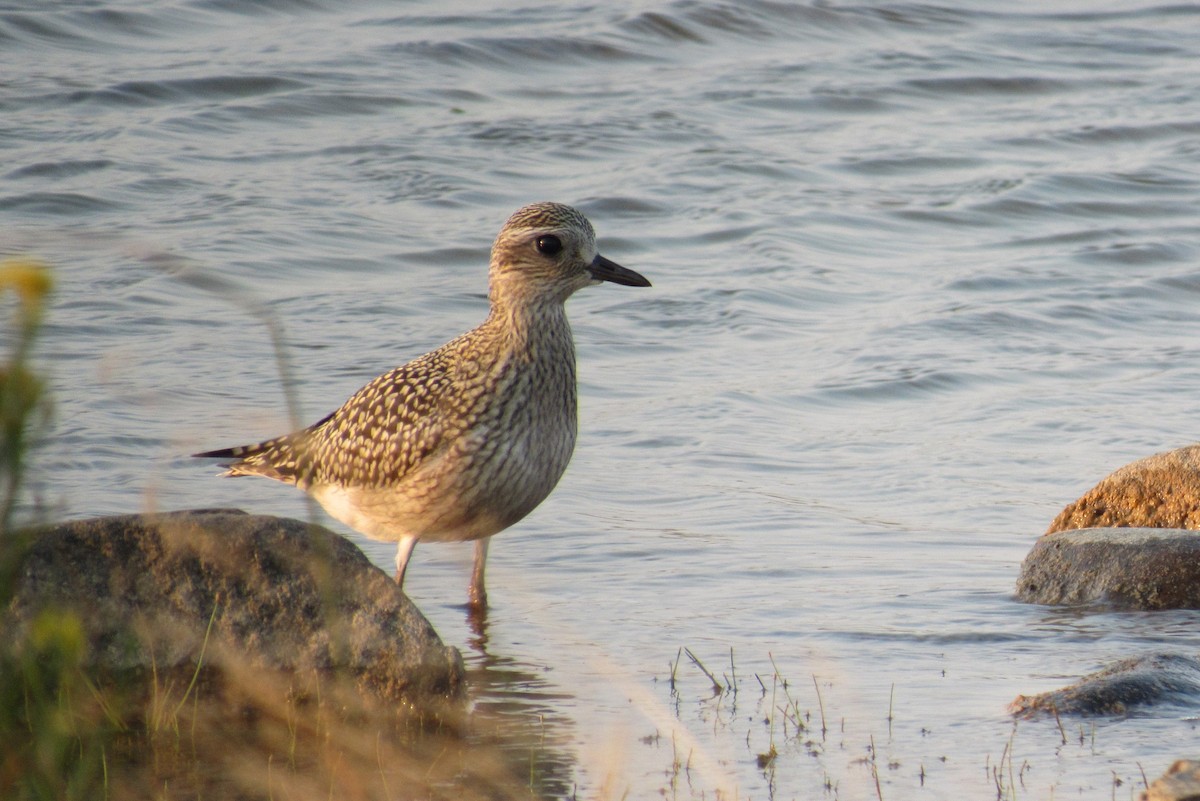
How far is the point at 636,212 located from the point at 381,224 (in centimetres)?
242

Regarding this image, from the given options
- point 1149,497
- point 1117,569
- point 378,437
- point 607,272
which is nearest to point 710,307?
point 1149,497

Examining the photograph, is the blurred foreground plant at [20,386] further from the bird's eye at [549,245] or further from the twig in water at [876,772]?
the bird's eye at [549,245]

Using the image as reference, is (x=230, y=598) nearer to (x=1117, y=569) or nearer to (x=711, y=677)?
(x=711, y=677)

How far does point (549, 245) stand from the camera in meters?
7.17

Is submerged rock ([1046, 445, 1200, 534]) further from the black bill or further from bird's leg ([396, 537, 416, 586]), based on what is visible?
bird's leg ([396, 537, 416, 586])

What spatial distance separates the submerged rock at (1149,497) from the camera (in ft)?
25.8

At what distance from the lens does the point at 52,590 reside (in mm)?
5523

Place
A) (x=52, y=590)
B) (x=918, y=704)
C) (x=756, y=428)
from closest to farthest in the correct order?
(x=52, y=590)
(x=918, y=704)
(x=756, y=428)

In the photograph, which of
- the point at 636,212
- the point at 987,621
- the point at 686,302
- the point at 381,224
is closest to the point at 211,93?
the point at 381,224

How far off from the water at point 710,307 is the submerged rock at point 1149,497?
1.56ft

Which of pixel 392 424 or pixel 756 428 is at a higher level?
pixel 392 424

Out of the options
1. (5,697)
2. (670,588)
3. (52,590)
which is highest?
(5,697)

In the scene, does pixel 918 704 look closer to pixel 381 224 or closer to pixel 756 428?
pixel 756 428

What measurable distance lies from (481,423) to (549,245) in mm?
863
